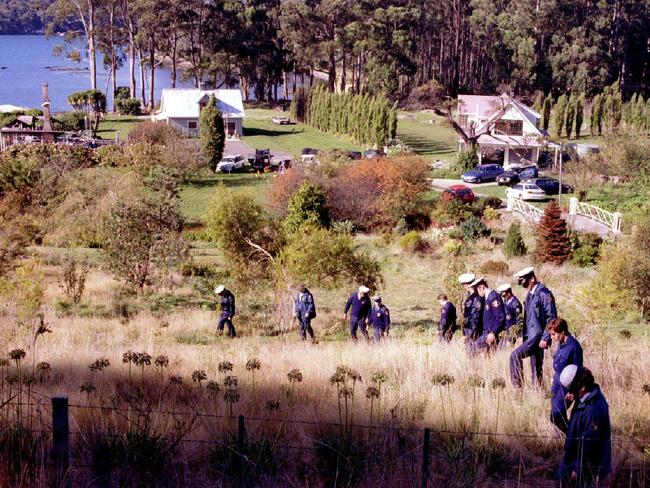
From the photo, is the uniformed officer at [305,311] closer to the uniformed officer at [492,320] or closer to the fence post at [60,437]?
the uniformed officer at [492,320]

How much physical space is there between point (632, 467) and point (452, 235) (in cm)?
2503

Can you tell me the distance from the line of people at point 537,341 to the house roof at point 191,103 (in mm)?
44533

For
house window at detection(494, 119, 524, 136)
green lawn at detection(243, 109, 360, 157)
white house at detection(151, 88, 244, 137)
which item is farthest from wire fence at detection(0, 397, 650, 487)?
white house at detection(151, 88, 244, 137)

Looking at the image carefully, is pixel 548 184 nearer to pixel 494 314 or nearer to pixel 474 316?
pixel 474 316

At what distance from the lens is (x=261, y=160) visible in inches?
1857

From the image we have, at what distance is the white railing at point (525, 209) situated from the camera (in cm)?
3328

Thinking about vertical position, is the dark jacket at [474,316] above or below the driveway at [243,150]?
above

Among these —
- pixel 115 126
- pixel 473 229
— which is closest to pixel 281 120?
pixel 115 126

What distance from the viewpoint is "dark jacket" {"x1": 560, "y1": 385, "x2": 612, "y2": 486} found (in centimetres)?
616

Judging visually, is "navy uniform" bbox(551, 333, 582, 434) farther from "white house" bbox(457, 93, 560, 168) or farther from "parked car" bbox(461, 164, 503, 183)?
"white house" bbox(457, 93, 560, 168)

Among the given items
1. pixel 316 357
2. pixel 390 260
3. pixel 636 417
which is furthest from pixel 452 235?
pixel 636 417

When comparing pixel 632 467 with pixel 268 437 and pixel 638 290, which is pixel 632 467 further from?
pixel 638 290

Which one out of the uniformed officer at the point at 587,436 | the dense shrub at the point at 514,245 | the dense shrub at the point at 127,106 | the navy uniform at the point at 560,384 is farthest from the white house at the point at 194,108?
the uniformed officer at the point at 587,436

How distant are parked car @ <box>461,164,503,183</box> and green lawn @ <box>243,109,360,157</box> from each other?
1179cm
